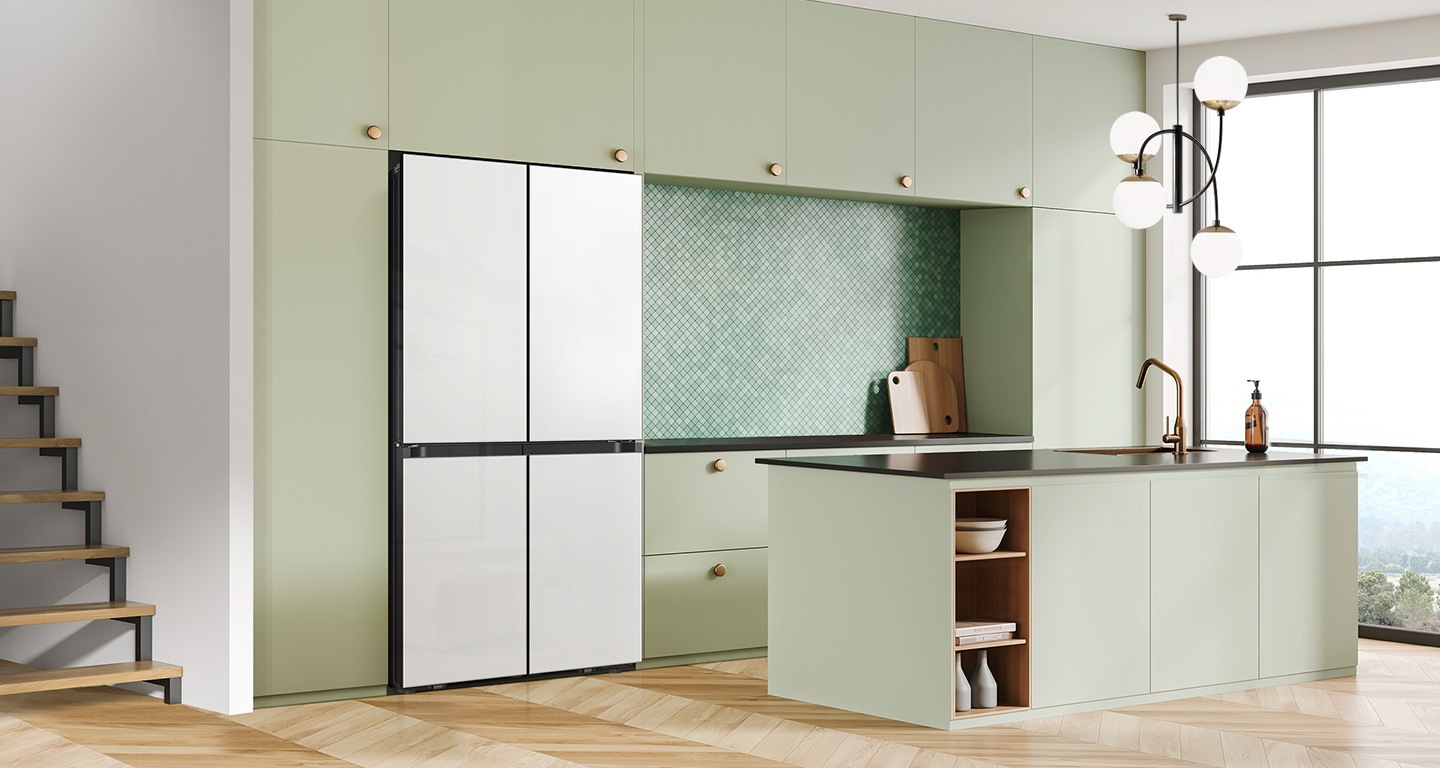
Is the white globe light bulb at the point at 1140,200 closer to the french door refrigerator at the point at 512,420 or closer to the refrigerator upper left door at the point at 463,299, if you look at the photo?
the french door refrigerator at the point at 512,420

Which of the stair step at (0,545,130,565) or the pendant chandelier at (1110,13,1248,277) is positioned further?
the stair step at (0,545,130,565)

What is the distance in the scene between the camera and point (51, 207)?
5.60 m

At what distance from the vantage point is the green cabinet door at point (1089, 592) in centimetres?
455

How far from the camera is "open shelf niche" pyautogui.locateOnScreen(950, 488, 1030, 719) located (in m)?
4.52

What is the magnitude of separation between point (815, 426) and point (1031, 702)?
2.19 m

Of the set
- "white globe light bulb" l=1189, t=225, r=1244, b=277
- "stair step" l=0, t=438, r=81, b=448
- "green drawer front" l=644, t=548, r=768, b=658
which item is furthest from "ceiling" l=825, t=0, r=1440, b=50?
"stair step" l=0, t=438, r=81, b=448

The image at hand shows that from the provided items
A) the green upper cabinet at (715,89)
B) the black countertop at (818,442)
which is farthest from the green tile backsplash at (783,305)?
the green upper cabinet at (715,89)

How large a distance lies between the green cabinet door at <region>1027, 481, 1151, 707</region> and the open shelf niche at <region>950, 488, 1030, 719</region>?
3 centimetres

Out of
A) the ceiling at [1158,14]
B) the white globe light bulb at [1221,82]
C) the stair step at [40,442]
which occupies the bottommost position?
the stair step at [40,442]

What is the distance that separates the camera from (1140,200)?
4.99 m

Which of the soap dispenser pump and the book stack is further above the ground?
the soap dispenser pump

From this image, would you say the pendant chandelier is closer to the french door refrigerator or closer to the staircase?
the french door refrigerator

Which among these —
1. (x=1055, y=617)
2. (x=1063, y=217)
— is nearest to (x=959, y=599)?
(x=1055, y=617)

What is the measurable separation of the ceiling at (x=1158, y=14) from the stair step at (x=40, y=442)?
3291 millimetres
